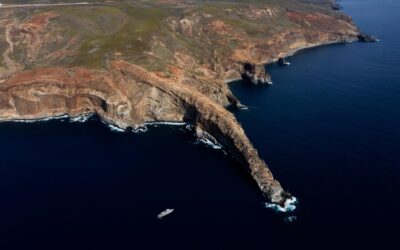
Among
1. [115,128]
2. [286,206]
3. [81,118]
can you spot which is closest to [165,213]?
[286,206]

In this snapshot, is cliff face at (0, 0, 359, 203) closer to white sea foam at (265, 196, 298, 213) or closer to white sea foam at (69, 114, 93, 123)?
white sea foam at (69, 114, 93, 123)

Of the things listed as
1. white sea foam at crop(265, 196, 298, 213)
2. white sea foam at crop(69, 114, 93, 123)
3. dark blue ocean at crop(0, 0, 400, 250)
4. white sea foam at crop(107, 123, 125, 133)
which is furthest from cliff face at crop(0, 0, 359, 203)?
white sea foam at crop(265, 196, 298, 213)

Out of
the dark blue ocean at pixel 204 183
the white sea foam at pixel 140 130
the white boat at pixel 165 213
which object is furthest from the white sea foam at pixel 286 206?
the white sea foam at pixel 140 130

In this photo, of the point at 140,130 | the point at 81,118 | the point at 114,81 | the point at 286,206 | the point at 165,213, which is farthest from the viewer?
the point at 114,81

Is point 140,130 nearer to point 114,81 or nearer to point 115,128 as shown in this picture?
point 115,128

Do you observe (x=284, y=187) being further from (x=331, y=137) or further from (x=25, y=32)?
(x=25, y=32)

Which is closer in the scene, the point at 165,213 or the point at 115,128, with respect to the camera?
the point at 165,213
